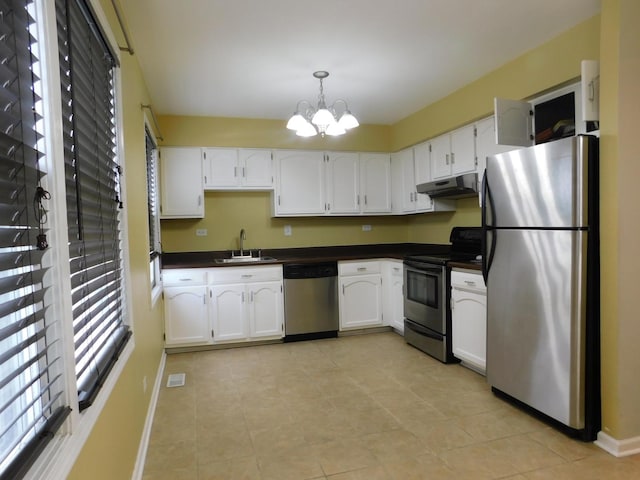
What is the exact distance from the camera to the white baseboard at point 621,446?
2.12 m

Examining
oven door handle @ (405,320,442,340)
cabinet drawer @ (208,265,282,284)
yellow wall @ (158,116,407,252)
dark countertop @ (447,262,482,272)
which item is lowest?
oven door handle @ (405,320,442,340)

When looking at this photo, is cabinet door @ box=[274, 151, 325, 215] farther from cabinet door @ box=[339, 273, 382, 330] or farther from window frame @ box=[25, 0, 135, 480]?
window frame @ box=[25, 0, 135, 480]

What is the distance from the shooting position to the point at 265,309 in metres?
4.20

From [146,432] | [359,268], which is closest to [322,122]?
[359,268]

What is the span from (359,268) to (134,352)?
109 inches

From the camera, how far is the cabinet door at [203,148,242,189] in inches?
172

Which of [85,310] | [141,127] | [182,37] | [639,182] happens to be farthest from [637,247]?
[141,127]

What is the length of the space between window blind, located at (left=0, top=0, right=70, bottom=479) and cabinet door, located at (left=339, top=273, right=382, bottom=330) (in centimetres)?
352

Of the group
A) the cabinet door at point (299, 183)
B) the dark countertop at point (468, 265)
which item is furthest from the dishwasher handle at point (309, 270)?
the dark countertop at point (468, 265)

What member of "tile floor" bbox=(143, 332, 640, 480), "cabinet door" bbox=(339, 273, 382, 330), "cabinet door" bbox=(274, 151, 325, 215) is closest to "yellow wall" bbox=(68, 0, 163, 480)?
"tile floor" bbox=(143, 332, 640, 480)

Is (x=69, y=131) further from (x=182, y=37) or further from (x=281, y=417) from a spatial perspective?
(x=281, y=417)

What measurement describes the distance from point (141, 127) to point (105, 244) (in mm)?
1396

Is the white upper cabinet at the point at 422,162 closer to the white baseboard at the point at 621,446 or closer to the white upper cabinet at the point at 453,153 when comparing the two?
the white upper cabinet at the point at 453,153

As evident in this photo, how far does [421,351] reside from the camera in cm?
385
